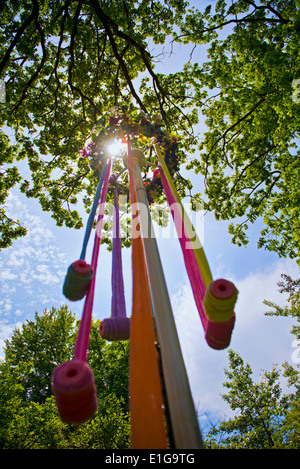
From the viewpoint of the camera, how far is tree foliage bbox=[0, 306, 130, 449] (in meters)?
6.09

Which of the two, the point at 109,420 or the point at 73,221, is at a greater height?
the point at 73,221

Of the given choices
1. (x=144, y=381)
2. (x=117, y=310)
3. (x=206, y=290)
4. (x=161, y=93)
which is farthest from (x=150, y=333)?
(x=161, y=93)

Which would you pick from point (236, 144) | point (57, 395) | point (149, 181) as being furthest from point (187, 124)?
point (57, 395)

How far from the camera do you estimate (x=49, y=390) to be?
47.7 feet

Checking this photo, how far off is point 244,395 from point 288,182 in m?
14.1

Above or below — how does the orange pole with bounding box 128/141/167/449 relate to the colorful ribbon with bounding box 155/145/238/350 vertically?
below

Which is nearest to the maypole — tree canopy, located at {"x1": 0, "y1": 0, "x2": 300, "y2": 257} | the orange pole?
the orange pole

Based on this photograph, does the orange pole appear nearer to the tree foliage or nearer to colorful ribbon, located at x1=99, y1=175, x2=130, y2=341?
colorful ribbon, located at x1=99, y1=175, x2=130, y2=341

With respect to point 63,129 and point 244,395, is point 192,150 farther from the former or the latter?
point 244,395

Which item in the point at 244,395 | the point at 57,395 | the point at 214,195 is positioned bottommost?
the point at 57,395

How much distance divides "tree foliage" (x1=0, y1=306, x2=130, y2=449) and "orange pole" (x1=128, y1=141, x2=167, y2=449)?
6.74 metres

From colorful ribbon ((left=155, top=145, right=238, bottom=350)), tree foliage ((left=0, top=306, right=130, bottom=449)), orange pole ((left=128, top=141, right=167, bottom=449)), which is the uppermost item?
tree foliage ((left=0, top=306, right=130, bottom=449))

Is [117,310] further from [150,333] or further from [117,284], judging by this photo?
[150,333]

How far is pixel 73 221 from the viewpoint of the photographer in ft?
22.4
